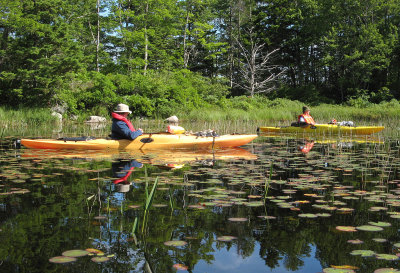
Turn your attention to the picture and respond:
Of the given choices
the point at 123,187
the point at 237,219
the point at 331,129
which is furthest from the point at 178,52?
the point at 237,219

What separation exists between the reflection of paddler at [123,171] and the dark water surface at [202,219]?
1.0 inches

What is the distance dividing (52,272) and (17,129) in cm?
1326

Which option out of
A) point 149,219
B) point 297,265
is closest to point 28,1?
point 149,219

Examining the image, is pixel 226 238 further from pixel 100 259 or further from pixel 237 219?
pixel 100 259

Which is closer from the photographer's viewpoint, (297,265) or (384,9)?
(297,265)

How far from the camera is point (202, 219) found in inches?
125

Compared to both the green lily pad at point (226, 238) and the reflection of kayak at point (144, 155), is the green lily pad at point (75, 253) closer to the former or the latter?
the green lily pad at point (226, 238)

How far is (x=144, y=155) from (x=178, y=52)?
2515 centimetres

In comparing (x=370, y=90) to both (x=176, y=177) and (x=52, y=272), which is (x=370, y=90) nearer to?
(x=176, y=177)

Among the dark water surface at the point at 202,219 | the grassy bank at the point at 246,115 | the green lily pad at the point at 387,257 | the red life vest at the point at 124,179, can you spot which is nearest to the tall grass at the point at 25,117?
the grassy bank at the point at 246,115

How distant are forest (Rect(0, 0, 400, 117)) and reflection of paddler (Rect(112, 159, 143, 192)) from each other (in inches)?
481

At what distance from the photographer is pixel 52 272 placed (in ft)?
7.18

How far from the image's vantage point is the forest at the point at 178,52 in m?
17.8

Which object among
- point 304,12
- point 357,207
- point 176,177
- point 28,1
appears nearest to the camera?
point 357,207
